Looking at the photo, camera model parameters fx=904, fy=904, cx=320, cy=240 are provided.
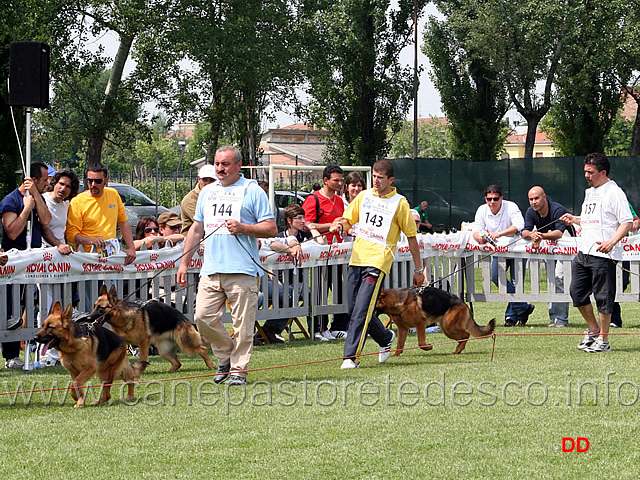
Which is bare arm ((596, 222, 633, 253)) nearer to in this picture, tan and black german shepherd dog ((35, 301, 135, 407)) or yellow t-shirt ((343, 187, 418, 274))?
yellow t-shirt ((343, 187, 418, 274))

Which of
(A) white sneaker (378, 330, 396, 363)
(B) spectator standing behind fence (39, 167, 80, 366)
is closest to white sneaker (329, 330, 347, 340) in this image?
(A) white sneaker (378, 330, 396, 363)

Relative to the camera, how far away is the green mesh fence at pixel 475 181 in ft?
95.7

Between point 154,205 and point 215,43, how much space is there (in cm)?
771

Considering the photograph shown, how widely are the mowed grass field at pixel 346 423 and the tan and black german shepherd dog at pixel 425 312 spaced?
57cm

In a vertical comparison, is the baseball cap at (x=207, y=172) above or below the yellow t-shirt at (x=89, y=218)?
above

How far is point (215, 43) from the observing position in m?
32.7

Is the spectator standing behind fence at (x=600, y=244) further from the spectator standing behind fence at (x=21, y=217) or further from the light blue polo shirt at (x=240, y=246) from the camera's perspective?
the spectator standing behind fence at (x=21, y=217)

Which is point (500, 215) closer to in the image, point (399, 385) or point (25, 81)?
point (399, 385)

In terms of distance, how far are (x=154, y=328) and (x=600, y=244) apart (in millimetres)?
4564

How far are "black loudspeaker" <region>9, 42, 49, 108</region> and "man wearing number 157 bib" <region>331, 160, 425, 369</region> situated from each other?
3.69 meters

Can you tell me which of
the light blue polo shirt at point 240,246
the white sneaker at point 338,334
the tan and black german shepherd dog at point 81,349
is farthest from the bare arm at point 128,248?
the white sneaker at point 338,334

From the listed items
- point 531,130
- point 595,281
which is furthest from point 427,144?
point 595,281

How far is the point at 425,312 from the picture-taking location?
9.34 m

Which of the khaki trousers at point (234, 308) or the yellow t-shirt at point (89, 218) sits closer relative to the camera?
the khaki trousers at point (234, 308)
